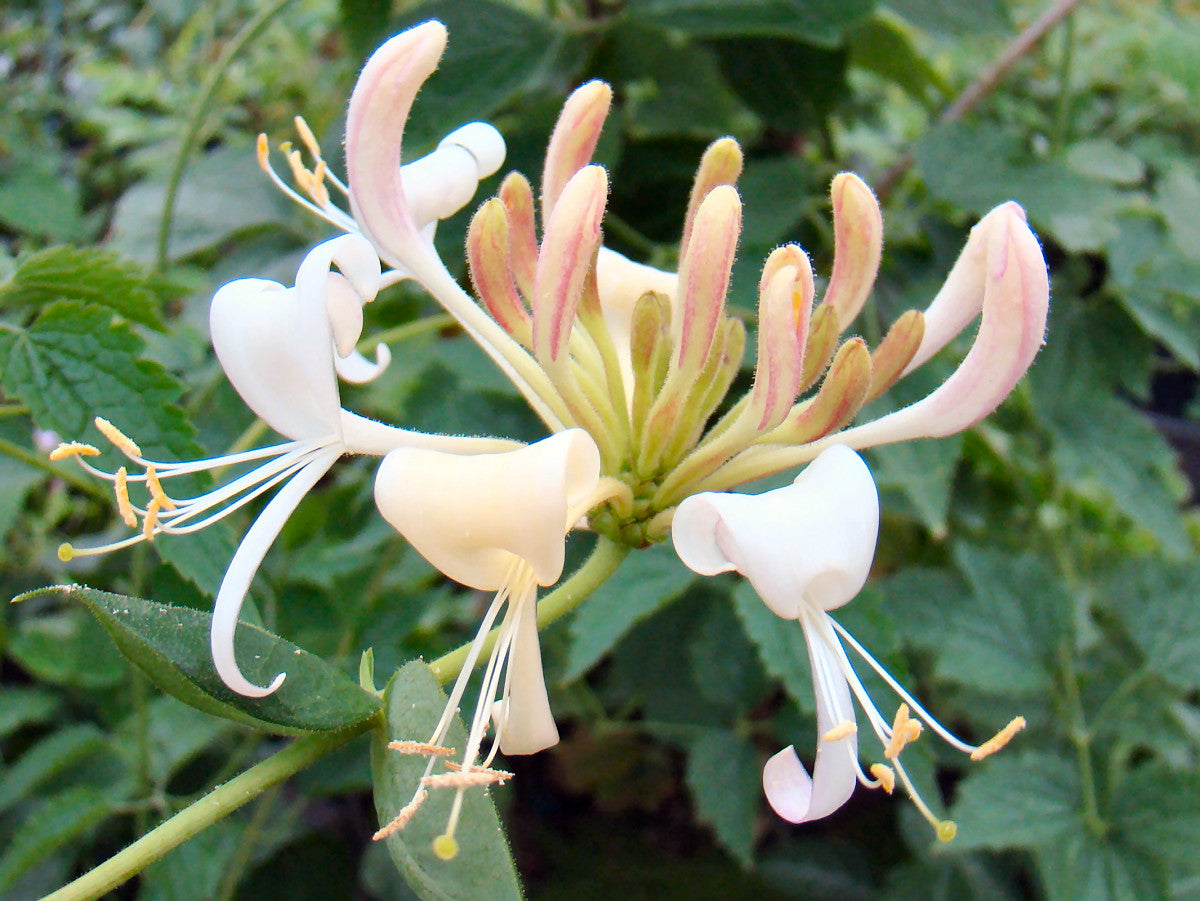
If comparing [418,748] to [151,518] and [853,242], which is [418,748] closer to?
[151,518]

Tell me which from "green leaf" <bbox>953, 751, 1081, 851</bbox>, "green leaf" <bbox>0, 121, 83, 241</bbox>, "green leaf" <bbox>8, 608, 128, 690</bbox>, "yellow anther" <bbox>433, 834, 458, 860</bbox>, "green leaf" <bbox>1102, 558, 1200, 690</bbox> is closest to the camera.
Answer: "yellow anther" <bbox>433, 834, 458, 860</bbox>

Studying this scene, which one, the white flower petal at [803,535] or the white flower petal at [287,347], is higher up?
the white flower petal at [287,347]

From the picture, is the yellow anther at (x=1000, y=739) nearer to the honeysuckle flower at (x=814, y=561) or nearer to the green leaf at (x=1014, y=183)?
the honeysuckle flower at (x=814, y=561)

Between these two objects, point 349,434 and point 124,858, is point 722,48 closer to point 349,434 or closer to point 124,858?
point 349,434

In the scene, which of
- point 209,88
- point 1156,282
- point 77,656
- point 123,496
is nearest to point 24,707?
point 77,656

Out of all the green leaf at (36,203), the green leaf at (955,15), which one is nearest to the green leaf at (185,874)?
the green leaf at (36,203)

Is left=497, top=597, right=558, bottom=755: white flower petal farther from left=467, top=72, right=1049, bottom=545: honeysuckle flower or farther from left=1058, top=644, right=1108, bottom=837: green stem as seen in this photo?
left=1058, top=644, right=1108, bottom=837: green stem

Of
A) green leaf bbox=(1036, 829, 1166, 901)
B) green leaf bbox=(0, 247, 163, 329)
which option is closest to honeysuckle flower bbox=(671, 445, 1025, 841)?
green leaf bbox=(0, 247, 163, 329)
